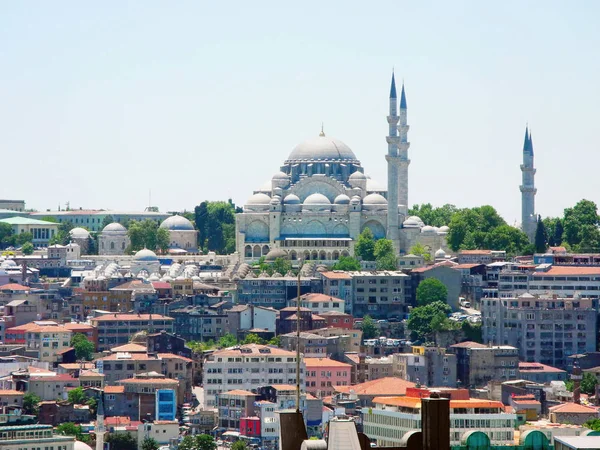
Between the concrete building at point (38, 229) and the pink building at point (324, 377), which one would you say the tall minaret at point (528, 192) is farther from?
the concrete building at point (38, 229)

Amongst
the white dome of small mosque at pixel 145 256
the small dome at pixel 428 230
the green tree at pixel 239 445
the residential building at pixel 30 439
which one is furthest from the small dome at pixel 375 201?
the residential building at pixel 30 439

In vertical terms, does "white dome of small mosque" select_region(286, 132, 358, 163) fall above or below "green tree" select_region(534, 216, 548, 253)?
above

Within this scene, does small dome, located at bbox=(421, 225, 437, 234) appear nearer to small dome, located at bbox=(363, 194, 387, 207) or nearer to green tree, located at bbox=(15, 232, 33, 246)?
small dome, located at bbox=(363, 194, 387, 207)

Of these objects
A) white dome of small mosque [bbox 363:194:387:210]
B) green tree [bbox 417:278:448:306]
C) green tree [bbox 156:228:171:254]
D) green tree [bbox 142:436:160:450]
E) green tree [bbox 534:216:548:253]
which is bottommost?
green tree [bbox 142:436:160:450]

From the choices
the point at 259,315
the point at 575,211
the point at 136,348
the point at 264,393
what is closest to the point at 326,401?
the point at 264,393

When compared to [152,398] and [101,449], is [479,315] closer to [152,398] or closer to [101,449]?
[152,398]

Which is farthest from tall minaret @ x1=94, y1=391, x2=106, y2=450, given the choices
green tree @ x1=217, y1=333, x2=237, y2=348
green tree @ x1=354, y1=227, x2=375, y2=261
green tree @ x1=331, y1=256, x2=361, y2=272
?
green tree @ x1=354, y1=227, x2=375, y2=261

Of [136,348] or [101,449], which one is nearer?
[101,449]
